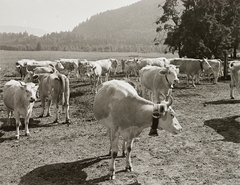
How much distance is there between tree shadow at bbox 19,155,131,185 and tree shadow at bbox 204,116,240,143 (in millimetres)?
4698

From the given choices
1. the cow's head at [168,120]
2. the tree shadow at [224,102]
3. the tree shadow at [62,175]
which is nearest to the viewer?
the cow's head at [168,120]

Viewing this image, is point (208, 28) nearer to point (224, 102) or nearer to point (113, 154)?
point (224, 102)

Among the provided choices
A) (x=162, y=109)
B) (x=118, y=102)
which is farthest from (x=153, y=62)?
(x=162, y=109)

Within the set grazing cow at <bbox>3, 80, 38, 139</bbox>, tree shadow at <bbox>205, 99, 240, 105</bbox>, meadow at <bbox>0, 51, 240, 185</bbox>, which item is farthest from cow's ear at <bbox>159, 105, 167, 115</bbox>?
tree shadow at <bbox>205, 99, 240, 105</bbox>

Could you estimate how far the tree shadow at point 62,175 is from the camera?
21.4 feet

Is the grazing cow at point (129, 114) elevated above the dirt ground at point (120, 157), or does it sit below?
above

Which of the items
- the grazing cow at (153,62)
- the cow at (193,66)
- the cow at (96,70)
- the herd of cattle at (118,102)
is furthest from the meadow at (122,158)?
the grazing cow at (153,62)

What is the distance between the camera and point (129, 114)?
21.6 ft

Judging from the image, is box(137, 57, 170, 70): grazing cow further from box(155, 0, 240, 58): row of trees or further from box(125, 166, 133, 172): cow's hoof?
box(125, 166, 133, 172): cow's hoof

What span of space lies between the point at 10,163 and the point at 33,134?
101 inches

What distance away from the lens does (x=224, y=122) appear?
36.8ft

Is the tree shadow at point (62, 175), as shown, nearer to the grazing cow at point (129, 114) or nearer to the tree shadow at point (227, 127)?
the grazing cow at point (129, 114)

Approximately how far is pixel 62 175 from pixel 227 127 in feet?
21.8

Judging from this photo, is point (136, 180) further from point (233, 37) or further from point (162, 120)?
point (233, 37)
